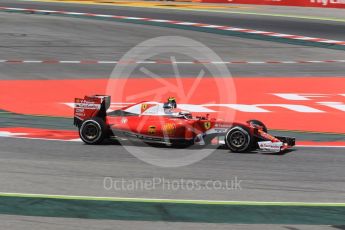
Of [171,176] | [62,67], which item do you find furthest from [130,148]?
[62,67]

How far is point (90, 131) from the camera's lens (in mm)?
16625

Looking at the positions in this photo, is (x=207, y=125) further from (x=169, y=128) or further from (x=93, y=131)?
(x=93, y=131)

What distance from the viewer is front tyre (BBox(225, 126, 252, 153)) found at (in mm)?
15680

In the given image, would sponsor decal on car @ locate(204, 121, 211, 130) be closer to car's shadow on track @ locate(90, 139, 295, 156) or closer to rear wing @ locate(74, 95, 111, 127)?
car's shadow on track @ locate(90, 139, 295, 156)

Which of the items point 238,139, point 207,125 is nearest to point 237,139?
point 238,139

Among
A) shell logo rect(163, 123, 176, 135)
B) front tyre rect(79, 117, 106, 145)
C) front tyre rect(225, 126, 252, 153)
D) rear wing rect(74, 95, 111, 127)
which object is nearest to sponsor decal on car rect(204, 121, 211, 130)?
front tyre rect(225, 126, 252, 153)

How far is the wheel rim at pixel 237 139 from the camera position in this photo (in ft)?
51.6

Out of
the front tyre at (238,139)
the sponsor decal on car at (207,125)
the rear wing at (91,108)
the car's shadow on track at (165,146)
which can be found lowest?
the car's shadow on track at (165,146)

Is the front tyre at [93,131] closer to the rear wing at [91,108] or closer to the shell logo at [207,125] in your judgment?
the rear wing at [91,108]

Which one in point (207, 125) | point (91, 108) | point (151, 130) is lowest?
point (151, 130)

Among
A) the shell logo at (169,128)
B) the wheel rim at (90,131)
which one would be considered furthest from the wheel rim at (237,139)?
the wheel rim at (90,131)

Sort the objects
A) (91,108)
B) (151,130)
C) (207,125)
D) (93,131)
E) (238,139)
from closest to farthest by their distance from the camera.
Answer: (238,139)
(207,125)
(151,130)
(93,131)
(91,108)

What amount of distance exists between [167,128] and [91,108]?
5.71 feet

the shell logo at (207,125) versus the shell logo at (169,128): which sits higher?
the shell logo at (207,125)
